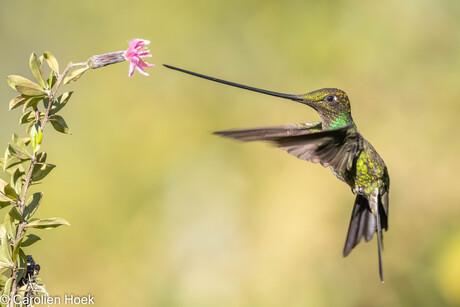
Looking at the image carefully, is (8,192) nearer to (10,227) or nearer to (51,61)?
(10,227)

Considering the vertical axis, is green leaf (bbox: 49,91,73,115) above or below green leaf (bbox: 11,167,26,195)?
above

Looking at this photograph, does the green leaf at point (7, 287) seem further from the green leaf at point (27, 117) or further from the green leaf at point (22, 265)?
the green leaf at point (27, 117)

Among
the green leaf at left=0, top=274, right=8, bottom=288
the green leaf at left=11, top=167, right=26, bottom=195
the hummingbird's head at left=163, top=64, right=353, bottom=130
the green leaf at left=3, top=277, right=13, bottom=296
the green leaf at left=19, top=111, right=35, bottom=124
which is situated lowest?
the green leaf at left=3, top=277, right=13, bottom=296

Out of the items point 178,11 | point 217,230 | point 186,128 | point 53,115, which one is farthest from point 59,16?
point 53,115

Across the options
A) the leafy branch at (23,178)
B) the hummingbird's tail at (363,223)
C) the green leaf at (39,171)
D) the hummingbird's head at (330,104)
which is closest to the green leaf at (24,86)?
the leafy branch at (23,178)

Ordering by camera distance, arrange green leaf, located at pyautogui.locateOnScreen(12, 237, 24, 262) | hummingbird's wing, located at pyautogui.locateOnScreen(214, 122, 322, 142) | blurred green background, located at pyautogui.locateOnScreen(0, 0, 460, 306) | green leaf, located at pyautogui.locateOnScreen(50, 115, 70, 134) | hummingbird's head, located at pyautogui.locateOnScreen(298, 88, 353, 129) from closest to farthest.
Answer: green leaf, located at pyautogui.locateOnScreen(12, 237, 24, 262) < green leaf, located at pyautogui.locateOnScreen(50, 115, 70, 134) < hummingbird's wing, located at pyautogui.locateOnScreen(214, 122, 322, 142) < hummingbird's head, located at pyautogui.locateOnScreen(298, 88, 353, 129) < blurred green background, located at pyautogui.locateOnScreen(0, 0, 460, 306)

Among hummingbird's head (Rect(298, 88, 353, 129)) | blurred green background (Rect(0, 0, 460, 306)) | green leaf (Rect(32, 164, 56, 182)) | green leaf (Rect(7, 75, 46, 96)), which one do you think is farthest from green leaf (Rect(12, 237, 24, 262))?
blurred green background (Rect(0, 0, 460, 306))

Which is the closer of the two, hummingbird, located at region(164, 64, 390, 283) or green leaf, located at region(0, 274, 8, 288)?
green leaf, located at region(0, 274, 8, 288)

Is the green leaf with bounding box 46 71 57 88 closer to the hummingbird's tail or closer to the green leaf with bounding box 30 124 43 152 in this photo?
the green leaf with bounding box 30 124 43 152

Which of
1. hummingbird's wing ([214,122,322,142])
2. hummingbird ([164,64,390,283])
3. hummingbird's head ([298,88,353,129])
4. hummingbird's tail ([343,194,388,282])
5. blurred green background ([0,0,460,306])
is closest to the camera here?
hummingbird's wing ([214,122,322,142])
